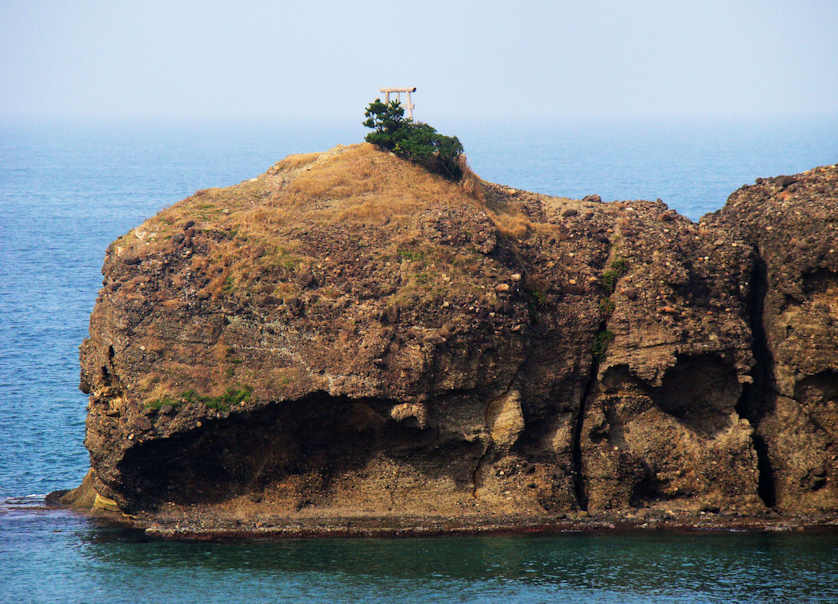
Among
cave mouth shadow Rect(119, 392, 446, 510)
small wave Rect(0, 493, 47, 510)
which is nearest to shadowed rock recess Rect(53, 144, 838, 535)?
cave mouth shadow Rect(119, 392, 446, 510)

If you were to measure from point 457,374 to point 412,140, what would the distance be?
15753 mm

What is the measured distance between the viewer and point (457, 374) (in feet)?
170

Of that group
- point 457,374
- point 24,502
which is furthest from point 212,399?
point 24,502

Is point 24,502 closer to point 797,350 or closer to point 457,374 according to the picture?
point 457,374

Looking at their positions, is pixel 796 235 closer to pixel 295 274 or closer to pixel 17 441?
pixel 295 274

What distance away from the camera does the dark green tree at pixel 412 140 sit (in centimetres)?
6044

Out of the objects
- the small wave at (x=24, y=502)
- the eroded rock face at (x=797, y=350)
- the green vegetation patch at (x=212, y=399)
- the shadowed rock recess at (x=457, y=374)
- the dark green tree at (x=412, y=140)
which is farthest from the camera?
the dark green tree at (x=412, y=140)

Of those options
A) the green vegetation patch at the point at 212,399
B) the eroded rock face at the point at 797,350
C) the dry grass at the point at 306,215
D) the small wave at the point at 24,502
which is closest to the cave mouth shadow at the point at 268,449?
the green vegetation patch at the point at 212,399

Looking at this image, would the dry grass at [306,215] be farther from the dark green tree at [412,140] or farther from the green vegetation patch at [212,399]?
the green vegetation patch at [212,399]

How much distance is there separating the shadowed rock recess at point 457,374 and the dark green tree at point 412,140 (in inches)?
170

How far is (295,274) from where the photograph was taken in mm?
53938

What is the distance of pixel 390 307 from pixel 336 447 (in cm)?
714

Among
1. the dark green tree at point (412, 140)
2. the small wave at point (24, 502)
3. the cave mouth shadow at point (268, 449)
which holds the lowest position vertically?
the small wave at point (24, 502)

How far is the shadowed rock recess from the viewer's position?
51750 mm
